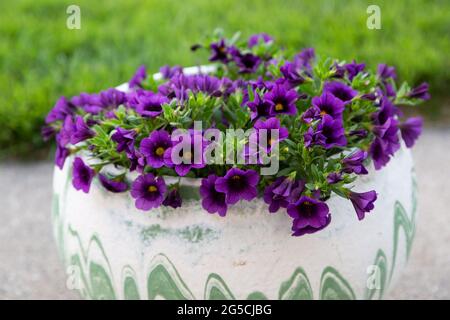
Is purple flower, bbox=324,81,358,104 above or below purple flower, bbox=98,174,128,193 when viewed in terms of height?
above

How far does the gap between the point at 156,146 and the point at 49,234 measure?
147 cm

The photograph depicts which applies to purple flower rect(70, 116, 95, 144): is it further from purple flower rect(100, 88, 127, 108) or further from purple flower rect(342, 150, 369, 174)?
purple flower rect(342, 150, 369, 174)

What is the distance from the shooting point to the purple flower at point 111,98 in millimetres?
2041

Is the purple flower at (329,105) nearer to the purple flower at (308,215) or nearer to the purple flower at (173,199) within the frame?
the purple flower at (308,215)

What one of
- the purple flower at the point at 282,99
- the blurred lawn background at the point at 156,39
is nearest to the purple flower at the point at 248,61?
the purple flower at the point at 282,99

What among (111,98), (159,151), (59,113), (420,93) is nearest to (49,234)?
(59,113)

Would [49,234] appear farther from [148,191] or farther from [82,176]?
[148,191]

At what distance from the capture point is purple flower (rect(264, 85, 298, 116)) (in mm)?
1775

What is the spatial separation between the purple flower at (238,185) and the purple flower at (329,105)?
0.25 metres

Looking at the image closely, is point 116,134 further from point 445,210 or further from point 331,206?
point 445,210

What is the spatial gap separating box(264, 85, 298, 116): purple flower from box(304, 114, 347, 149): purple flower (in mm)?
104

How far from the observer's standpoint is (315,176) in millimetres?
1695

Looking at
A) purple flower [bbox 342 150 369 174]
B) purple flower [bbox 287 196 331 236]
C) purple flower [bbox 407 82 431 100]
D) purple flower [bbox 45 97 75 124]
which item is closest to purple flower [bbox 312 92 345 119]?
purple flower [bbox 342 150 369 174]

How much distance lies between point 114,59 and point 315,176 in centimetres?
257
